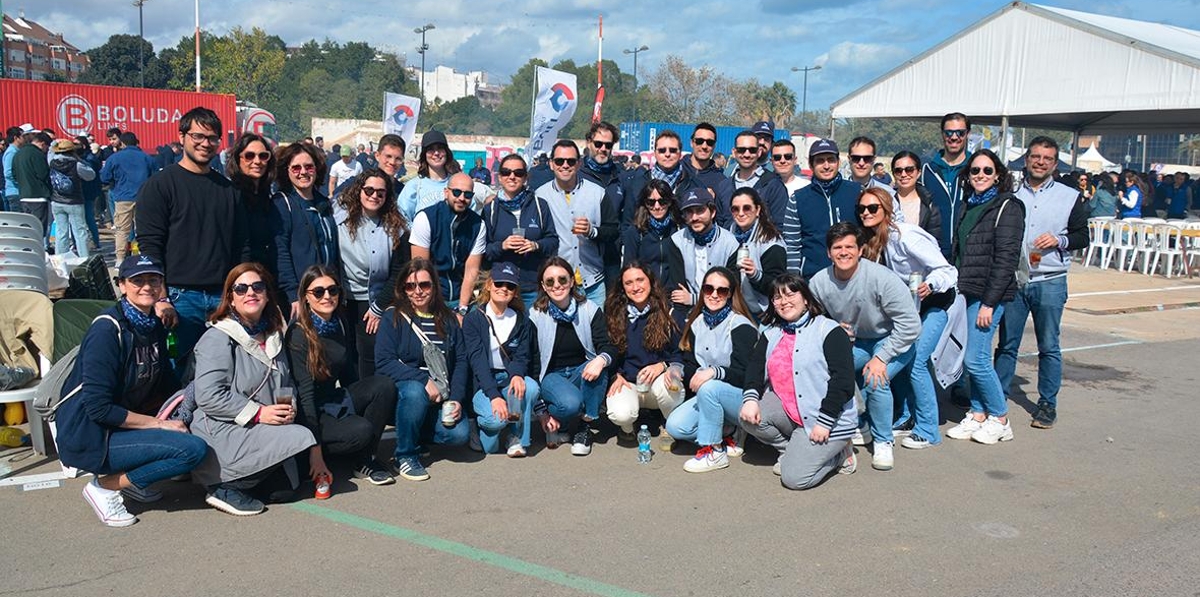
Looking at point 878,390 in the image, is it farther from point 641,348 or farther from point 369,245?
point 369,245

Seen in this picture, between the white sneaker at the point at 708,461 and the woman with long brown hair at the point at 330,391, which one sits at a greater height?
the woman with long brown hair at the point at 330,391

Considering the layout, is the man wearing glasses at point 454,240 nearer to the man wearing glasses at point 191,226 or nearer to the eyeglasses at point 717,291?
the man wearing glasses at point 191,226

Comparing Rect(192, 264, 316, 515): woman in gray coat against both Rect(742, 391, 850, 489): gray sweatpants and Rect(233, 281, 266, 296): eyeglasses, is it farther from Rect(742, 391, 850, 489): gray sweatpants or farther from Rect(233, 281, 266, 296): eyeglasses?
Rect(742, 391, 850, 489): gray sweatpants

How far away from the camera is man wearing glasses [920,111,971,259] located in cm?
687

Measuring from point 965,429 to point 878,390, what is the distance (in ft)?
3.49

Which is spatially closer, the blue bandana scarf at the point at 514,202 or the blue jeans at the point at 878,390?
the blue jeans at the point at 878,390

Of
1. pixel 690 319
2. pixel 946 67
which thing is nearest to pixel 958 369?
pixel 690 319

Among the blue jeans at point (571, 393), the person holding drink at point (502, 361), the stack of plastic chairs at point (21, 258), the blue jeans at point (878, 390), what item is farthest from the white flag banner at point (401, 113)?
the blue jeans at point (878, 390)

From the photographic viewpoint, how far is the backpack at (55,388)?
4.62 metres

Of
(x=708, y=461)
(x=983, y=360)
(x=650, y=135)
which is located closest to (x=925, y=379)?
(x=983, y=360)

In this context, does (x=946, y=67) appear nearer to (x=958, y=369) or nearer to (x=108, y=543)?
(x=958, y=369)

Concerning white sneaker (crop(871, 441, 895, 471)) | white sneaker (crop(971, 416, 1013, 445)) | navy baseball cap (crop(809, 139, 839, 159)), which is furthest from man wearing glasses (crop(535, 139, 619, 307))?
white sneaker (crop(971, 416, 1013, 445))

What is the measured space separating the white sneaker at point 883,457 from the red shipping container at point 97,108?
72.9ft

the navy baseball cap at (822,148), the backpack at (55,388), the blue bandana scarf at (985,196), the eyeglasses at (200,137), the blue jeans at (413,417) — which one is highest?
the navy baseball cap at (822,148)
